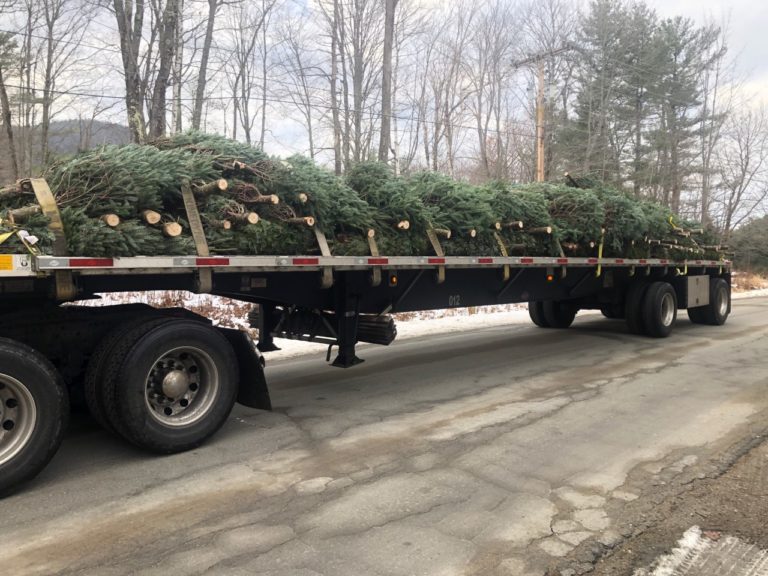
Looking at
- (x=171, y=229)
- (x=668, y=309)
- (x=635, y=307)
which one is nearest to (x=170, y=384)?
(x=171, y=229)

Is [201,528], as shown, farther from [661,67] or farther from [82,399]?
[661,67]

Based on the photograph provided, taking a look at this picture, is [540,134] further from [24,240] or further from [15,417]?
[15,417]

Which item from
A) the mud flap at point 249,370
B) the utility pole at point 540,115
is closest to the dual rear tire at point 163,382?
the mud flap at point 249,370

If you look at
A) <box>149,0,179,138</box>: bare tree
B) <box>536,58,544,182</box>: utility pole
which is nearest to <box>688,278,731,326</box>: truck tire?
<box>536,58,544,182</box>: utility pole

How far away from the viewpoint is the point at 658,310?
10469mm

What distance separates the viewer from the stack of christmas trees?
13.7ft

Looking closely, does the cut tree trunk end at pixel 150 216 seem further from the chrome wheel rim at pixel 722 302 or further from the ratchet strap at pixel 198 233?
the chrome wheel rim at pixel 722 302

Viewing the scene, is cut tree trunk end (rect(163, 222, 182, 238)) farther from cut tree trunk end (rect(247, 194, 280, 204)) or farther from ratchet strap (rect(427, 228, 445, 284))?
ratchet strap (rect(427, 228, 445, 284))

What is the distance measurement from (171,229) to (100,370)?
1.17 m

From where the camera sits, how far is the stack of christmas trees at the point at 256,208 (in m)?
4.19

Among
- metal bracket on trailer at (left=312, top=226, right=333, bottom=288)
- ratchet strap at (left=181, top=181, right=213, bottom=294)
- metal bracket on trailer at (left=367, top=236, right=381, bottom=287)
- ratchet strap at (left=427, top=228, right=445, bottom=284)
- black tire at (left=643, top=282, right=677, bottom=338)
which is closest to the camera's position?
ratchet strap at (left=181, top=181, right=213, bottom=294)

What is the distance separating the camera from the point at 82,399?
15.3 feet

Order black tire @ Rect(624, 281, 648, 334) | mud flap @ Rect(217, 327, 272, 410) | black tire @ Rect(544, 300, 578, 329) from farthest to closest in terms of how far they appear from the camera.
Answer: black tire @ Rect(544, 300, 578, 329), black tire @ Rect(624, 281, 648, 334), mud flap @ Rect(217, 327, 272, 410)

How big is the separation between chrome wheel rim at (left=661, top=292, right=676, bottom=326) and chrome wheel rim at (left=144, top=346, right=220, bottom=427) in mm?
8893
